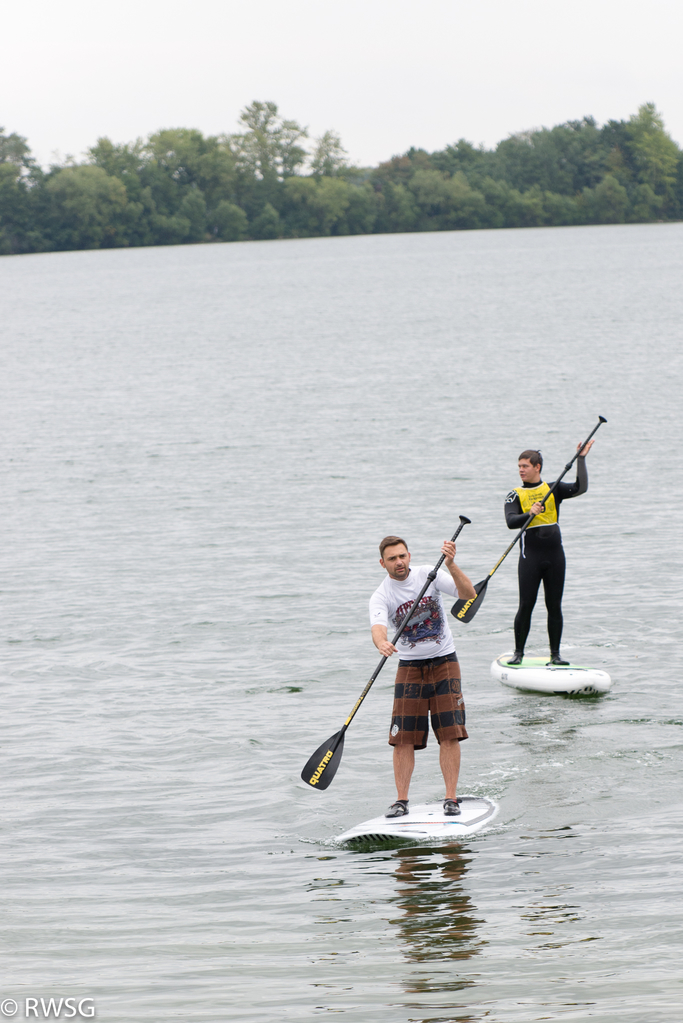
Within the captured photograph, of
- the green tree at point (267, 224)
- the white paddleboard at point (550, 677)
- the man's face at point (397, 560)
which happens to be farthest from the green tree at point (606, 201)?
the man's face at point (397, 560)

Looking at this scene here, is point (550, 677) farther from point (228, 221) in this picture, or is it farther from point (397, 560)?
point (228, 221)

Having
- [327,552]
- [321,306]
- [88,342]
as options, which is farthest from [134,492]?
[321,306]

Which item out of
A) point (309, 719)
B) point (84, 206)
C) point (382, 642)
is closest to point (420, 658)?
point (382, 642)

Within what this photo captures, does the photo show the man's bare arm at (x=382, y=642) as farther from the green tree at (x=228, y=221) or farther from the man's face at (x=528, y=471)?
the green tree at (x=228, y=221)

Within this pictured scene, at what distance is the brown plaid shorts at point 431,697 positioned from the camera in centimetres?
881

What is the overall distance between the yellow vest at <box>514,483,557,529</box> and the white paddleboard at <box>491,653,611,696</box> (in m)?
1.66

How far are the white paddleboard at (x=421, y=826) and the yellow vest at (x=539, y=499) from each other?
3.62 m

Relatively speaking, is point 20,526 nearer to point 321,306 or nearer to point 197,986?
point 197,986

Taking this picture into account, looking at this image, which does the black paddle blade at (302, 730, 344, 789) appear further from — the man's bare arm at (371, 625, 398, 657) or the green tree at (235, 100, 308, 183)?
the green tree at (235, 100, 308, 183)

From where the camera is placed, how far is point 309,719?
12555mm

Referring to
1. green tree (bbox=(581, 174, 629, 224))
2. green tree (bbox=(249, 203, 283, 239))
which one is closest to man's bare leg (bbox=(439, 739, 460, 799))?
green tree (bbox=(249, 203, 283, 239))

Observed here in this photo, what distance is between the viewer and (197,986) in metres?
7.07

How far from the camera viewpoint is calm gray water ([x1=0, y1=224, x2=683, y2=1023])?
7.25 metres

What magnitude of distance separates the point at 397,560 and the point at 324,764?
1917mm
